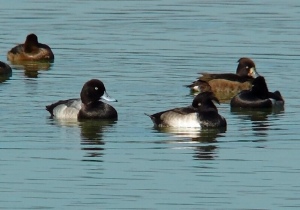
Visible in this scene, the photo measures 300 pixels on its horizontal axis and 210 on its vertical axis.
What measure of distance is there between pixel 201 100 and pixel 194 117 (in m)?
0.35

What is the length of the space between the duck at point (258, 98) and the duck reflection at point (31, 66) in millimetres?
5887

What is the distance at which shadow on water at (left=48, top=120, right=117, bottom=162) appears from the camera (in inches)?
778

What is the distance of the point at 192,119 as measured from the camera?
22.0 meters

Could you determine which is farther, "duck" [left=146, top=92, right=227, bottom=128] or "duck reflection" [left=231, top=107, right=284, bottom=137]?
"duck reflection" [left=231, top=107, right=284, bottom=137]

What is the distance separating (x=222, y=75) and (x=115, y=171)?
29.6ft

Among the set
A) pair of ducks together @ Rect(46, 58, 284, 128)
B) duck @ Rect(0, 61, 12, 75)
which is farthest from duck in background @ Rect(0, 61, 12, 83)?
pair of ducks together @ Rect(46, 58, 284, 128)

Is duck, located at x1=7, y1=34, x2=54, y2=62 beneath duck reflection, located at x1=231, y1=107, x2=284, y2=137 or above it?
above

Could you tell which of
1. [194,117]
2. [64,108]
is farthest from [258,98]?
[64,108]

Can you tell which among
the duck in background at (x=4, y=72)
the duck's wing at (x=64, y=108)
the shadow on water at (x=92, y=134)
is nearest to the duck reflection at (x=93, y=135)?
the shadow on water at (x=92, y=134)

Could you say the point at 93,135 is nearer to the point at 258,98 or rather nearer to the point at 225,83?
the point at 258,98

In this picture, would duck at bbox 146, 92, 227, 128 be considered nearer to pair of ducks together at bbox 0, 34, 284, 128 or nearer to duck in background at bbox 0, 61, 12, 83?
pair of ducks together at bbox 0, 34, 284, 128

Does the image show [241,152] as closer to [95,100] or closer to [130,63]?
[95,100]

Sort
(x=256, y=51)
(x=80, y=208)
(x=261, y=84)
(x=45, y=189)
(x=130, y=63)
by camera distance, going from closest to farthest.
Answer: (x=80, y=208) → (x=45, y=189) → (x=261, y=84) → (x=130, y=63) → (x=256, y=51)

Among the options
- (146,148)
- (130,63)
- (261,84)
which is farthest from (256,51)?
(146,148)
